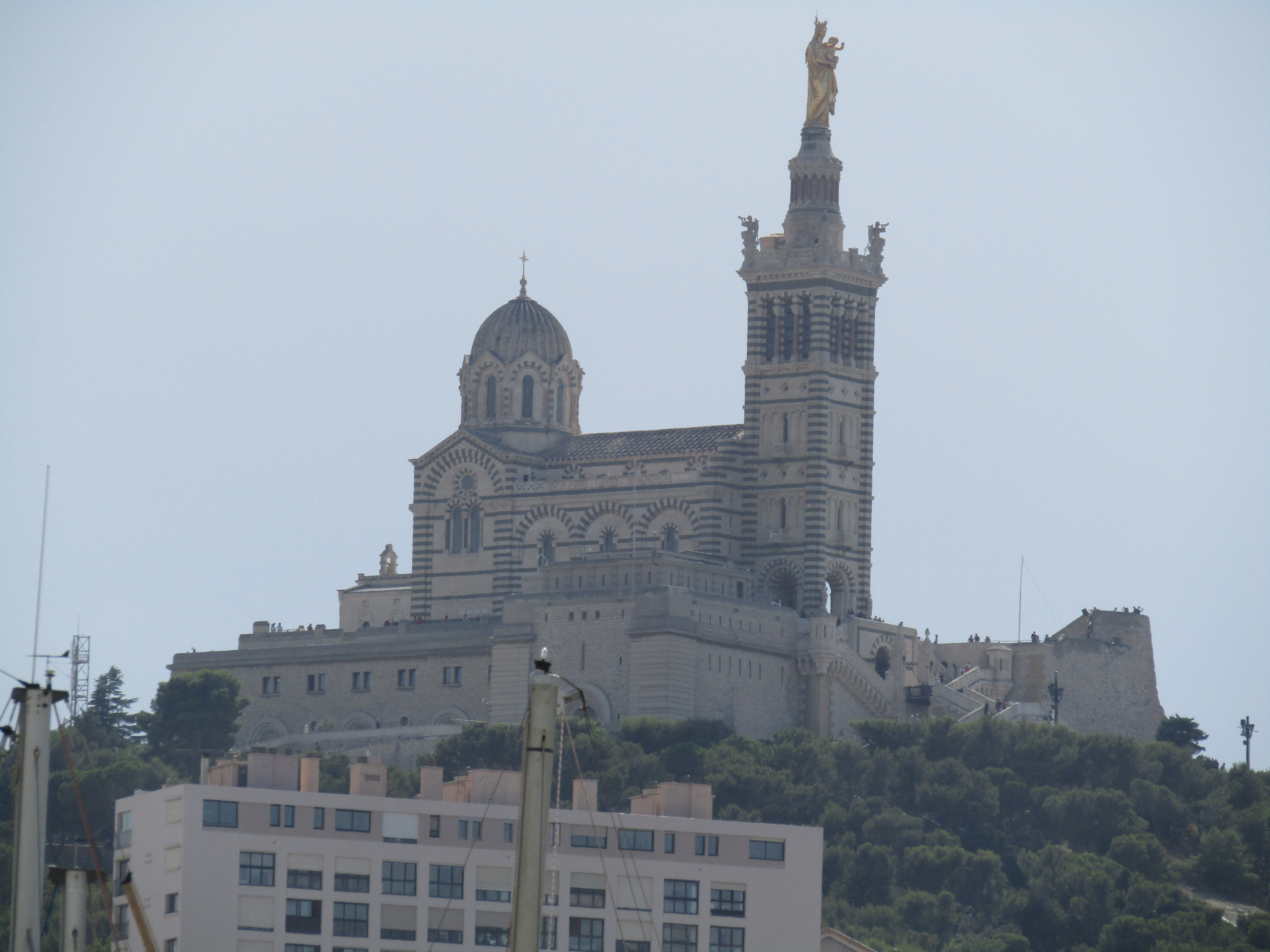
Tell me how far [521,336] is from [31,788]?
81.5 m

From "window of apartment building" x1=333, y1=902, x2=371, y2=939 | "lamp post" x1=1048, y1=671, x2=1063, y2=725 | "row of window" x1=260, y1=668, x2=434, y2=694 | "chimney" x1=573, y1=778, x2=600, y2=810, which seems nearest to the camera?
"window of apartment building" x1=333, y1=902, x2=371, y2=939

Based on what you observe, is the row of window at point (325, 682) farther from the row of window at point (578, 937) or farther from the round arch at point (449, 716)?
the row of window at point (578, 937)

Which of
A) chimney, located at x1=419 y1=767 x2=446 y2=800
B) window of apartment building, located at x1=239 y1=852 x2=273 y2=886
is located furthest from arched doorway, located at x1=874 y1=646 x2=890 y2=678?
window of apartment building, located at x1=239 y1=852 x2=273 y2=886

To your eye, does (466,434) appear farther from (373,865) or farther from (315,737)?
(373,865)

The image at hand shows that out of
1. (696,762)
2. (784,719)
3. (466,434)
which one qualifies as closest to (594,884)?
(696,762)

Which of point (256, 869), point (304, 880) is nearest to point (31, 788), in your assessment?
point (256, 869)

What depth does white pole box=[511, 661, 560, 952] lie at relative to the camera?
5188 cm

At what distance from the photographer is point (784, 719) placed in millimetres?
130875

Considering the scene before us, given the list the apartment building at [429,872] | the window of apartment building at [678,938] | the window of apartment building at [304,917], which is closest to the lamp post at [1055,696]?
the apartment building at [429,872]

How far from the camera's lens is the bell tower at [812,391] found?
435 feet

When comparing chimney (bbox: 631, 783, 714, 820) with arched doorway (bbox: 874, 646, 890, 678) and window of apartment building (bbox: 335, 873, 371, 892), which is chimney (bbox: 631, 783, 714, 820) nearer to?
window of apartment building (bbox: 335, 873, 371, 892)

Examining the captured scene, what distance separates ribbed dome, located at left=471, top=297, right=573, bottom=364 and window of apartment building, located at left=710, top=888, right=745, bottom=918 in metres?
55.2

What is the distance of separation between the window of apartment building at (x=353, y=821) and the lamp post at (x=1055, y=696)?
193 ft

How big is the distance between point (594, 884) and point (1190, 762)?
183ft
